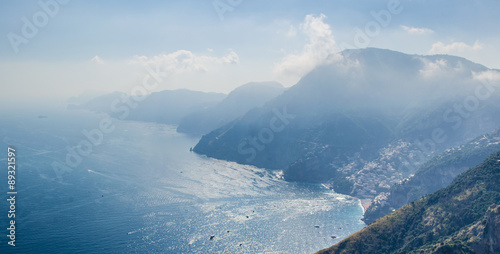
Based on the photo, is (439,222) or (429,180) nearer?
(439,222)

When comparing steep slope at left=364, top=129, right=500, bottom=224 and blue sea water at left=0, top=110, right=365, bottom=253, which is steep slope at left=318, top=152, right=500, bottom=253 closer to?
blue sea water at left=0, top=110, right=365, bottom=253

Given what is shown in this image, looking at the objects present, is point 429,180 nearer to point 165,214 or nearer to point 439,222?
point 439,222

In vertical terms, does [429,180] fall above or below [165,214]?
above

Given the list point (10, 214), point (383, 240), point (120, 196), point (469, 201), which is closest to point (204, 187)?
point (120, 196)

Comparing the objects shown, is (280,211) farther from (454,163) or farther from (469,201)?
(454,163)

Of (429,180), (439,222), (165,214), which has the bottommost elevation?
(165,214)

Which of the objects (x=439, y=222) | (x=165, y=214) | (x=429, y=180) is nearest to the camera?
(x=439, y=222)

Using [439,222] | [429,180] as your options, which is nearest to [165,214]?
[439,222]

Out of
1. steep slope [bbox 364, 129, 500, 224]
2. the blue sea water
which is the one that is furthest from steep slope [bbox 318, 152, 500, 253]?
steep slope [bbox 364, 129, 500, 224]

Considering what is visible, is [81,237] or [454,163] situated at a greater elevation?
[454,163]
